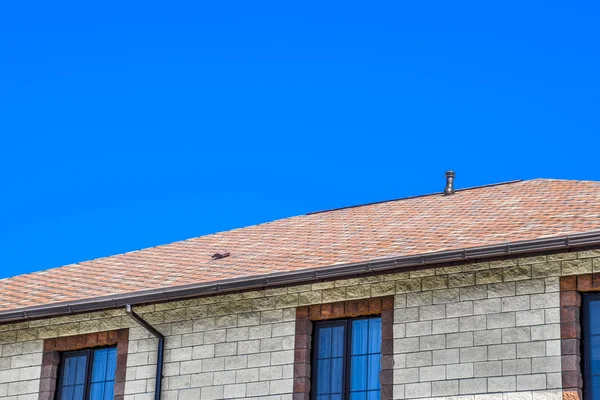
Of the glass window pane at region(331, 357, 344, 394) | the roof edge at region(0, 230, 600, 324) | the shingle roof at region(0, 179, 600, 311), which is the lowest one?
the glass window pane at region(331, 357, 344, 394)

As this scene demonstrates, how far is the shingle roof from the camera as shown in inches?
644

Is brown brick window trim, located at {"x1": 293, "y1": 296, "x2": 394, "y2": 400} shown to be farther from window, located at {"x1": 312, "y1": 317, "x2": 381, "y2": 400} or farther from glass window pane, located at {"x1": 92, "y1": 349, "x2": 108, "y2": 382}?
glass window pane, located at {"x1": 92, "y1": 349, "x2": 108, "y2": 382}

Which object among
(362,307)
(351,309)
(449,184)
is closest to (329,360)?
(351,309)

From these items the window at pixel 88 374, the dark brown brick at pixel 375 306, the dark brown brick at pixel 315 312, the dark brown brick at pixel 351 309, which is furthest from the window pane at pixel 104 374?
the dark brown brick at pixel 375 306

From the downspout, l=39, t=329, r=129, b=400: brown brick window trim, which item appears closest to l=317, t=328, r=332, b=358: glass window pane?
the downspout

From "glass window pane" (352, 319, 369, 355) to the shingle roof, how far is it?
2.83 feet

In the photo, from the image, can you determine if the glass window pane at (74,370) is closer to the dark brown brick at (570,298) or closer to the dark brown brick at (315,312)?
the dark brown brick at (315,312)

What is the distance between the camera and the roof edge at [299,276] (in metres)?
Result: 14.1

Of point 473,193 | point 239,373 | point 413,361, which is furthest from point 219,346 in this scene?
point 473,193

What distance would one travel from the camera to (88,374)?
702 inches

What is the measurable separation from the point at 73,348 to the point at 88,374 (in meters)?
0.46

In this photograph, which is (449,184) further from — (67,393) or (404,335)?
(67,393)

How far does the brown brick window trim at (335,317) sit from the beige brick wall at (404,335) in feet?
0.31

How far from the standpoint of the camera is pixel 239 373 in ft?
53.8
